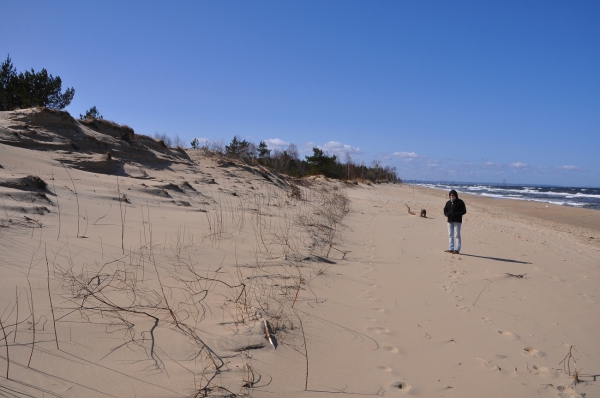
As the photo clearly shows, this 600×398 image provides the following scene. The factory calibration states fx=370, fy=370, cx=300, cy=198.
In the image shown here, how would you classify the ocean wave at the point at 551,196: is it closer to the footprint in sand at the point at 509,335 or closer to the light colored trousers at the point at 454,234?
the light colored trousers at the point at 454,234

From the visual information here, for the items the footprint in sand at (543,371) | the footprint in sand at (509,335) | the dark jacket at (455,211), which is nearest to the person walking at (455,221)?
the dark jacket at (455,211)

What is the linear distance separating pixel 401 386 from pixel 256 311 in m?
1.49

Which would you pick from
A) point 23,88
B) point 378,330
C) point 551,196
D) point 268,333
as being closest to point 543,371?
point 378,330

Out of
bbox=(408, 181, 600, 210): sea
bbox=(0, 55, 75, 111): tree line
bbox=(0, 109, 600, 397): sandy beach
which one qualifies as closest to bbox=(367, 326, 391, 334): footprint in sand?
bbox=(0, 109, 600, 397): sandy beach

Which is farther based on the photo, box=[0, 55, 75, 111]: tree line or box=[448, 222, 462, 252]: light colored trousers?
box=[0, 55, 75, 111]: tree line

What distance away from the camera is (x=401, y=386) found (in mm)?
2986

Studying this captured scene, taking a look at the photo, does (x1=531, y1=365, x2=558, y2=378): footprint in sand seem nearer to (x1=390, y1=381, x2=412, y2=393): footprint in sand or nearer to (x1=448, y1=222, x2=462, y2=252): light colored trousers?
(x1=390, y1=381, x2=412, y2=393): footprint in sand

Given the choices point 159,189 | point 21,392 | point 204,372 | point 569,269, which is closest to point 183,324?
point 204,372

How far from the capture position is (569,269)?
819cm

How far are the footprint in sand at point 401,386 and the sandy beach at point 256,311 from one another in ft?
0.04

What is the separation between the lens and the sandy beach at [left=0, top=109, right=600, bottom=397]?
2646 millimetres

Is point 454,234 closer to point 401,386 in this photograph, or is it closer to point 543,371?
point 543,371

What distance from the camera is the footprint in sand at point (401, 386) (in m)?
Result: 2.94

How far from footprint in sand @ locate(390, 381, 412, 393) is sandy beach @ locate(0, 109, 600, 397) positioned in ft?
0.04
